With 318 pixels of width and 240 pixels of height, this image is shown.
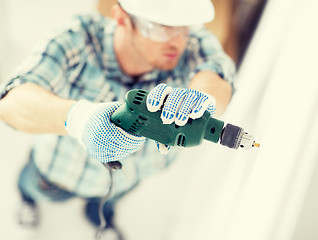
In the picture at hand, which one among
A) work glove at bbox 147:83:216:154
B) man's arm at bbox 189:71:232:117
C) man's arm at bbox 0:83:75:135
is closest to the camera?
work glove at bbox 147:83:216:154

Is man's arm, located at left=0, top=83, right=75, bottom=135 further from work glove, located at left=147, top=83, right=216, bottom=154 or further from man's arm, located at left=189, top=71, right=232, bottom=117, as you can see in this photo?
man's arm, located at left=189, top=71, right=232, bottom=117

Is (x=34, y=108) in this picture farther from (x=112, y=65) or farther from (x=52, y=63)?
(x=112, y=65)

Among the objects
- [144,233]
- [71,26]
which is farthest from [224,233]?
[144,233]

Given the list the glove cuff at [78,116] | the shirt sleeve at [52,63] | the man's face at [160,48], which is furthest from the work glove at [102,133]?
the man's face at [160,48]

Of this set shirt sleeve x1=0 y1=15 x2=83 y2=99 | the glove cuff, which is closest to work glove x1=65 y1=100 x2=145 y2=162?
the glove cuff

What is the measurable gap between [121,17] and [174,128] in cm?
51

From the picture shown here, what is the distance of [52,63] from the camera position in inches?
31.0

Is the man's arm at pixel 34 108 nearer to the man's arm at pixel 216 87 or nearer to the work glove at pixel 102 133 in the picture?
the work glove at pixel 102 133

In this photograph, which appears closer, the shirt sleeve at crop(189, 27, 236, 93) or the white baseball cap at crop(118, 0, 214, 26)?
the white baseball cap at crop(118, 0, 214, 26)

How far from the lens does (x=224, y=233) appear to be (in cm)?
64

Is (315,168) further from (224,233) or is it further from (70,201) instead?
(70,201)

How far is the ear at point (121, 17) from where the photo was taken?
839 millimetres

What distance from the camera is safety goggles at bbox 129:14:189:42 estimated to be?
0.76m

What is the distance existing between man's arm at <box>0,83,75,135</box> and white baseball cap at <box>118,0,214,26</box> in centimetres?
28
